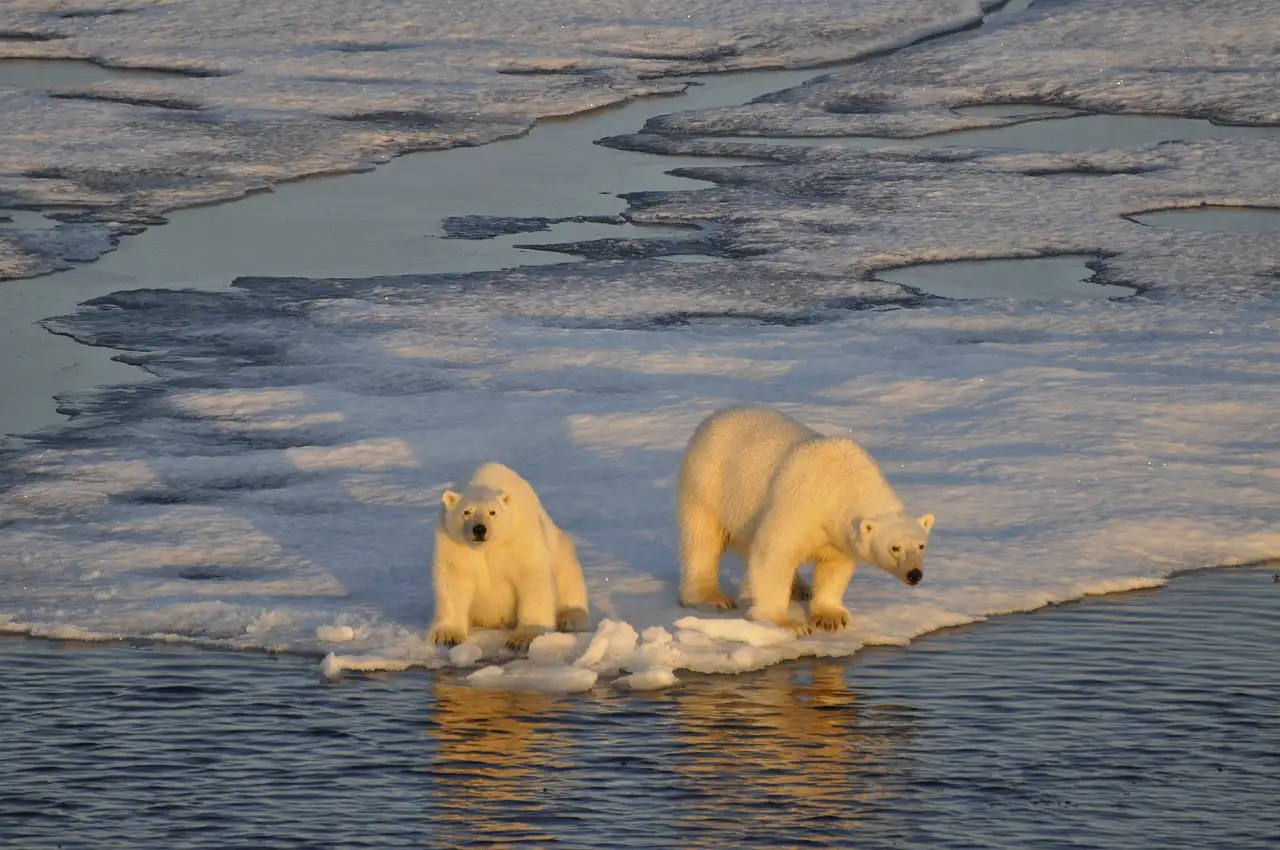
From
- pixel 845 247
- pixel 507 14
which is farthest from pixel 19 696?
pixel 507 14

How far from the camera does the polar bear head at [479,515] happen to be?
24.0ft

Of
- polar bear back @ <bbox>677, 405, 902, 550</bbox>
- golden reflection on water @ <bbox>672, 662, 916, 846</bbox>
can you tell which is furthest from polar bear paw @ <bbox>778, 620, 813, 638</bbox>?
polar bear back @ <bbox>677, 405, 902, 550</bbox>

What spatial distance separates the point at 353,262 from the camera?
15.5 metres

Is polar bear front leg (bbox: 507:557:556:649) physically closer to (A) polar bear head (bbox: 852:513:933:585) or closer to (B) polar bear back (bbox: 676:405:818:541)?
(B) polar bear back (bbox: 676:405:818:541)

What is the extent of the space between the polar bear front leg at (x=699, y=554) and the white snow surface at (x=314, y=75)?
27.6 ft

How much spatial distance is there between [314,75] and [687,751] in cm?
1793

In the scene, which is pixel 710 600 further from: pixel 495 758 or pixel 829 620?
pixel 495 758

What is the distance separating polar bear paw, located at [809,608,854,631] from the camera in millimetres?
7918

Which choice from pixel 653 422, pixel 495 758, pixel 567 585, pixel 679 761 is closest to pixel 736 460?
pixel 567 585

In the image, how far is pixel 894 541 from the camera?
7535 mm

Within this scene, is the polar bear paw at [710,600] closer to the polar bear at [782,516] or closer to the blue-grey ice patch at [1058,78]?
the polar bear at [782,516]

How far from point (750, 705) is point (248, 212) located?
1138 centimetres

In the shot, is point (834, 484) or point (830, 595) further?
point (830, 595)

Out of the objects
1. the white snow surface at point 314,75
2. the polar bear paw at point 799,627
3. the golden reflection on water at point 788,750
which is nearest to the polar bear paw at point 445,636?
the golden reflection on water at point 788,750
